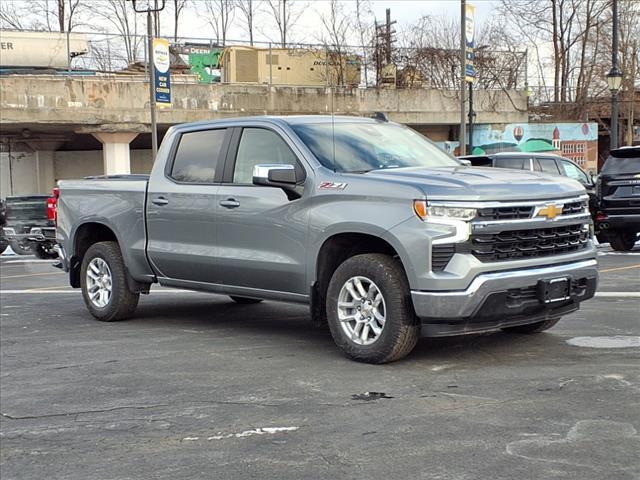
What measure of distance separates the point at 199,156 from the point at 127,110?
2040cm

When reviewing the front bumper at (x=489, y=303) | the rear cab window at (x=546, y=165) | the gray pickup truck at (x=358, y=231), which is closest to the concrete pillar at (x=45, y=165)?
the rear cab window at (x=546, y=165)

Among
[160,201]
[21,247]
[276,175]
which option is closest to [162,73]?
[21,247]

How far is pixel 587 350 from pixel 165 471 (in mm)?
3814

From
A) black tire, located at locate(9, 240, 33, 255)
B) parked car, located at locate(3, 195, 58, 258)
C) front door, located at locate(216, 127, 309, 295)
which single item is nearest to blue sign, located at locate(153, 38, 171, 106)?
parked car, located at locate(3, 195, 58, 258)

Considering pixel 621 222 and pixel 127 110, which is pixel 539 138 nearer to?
pixel 127 110

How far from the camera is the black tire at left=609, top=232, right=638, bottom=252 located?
15.4 meters

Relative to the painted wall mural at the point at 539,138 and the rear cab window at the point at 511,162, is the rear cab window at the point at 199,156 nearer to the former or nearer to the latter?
the rear cab window at the point at 511,162

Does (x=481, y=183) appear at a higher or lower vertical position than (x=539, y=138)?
lower

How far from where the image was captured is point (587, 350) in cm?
669

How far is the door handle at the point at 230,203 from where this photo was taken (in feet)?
24.2

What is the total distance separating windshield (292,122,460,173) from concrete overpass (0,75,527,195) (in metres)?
15.5

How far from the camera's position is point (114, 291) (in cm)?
880

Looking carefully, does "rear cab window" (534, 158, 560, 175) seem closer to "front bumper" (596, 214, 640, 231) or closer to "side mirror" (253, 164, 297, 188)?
"front bumper" (596, 214, 640, 231)

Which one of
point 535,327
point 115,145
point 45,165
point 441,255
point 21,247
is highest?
point 115,145
